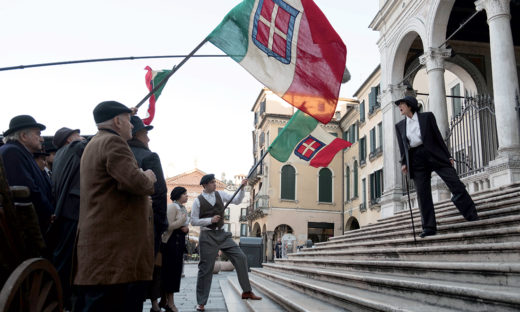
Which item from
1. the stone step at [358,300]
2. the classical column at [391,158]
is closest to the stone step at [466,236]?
the stone step at [358,300]

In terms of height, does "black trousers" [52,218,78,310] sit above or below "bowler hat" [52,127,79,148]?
below

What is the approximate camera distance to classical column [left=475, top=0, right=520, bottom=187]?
8.34m

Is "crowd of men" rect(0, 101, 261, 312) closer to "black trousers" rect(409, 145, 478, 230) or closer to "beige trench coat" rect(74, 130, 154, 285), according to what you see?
"beige trench coat" rect(74, 130, 154, 285)

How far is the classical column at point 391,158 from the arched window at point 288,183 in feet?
80.5

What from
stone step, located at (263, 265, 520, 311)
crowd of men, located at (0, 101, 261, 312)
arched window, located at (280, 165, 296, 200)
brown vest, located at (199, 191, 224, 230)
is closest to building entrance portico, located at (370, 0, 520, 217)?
stone step, located at (263, 265, 520, 311)

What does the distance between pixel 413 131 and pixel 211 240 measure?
3143mm

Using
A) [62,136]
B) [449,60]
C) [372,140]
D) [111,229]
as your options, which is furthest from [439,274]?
[372,140]

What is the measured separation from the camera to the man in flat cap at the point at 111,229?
287 cm

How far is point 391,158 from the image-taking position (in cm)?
1310

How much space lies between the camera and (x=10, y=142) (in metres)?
3.74

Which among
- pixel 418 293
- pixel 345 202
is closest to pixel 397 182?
pixel 418 293

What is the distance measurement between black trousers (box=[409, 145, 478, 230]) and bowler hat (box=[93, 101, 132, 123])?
4082 mm

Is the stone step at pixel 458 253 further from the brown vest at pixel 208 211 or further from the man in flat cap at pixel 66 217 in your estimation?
the man in flat cap at pixel 66 217

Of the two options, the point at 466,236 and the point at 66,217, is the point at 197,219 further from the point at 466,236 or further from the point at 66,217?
the point at 466,236
